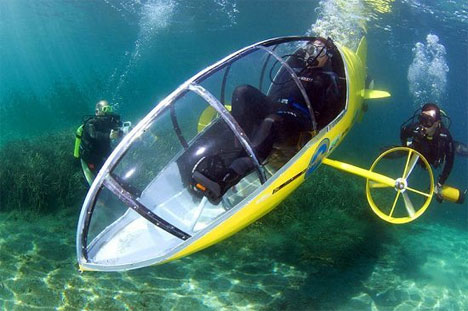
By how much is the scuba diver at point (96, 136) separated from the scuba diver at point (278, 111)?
2779mm

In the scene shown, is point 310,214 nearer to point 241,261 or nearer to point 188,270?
point 241,261

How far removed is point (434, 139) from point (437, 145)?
0.39 ft

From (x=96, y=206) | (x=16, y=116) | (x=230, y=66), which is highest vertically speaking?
(x=230, y=66)

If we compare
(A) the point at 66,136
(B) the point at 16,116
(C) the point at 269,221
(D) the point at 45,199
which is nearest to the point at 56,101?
(B) the point at 16,116

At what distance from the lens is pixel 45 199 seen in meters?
7.55

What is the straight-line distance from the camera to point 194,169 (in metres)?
3.88

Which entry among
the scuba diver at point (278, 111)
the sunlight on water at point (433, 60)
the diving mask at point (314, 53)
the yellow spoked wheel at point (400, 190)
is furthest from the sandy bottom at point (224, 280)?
the sunlight on water at point (433, 60)

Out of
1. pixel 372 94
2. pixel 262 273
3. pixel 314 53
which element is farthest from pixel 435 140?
pixel 262 273

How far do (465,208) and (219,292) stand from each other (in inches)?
565

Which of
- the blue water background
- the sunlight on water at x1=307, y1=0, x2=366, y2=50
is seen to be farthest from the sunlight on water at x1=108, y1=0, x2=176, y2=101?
the sunlight on water at x1=307, y1=0, x2=366, y2=50

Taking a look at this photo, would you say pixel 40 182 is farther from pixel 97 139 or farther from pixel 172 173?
pixel 172 173

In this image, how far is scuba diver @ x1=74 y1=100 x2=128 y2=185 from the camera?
20.4 feet

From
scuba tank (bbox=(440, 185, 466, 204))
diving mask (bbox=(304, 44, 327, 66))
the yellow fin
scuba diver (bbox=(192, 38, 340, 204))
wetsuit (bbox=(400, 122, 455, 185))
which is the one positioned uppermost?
diving mask (bbox=(304, 44, 327, 66))

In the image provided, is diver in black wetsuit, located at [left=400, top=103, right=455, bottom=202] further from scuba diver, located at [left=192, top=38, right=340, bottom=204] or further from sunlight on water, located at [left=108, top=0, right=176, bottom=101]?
sunlight on water, located at [left=108, top=0, right=176, bottom=101]
